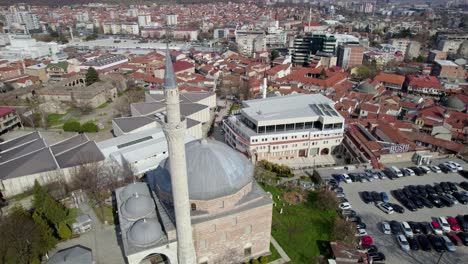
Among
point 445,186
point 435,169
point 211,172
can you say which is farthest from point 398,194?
point 211,172

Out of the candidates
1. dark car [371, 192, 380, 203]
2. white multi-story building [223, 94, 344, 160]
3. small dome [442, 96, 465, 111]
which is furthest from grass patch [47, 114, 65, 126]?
small dome [442, 96, 465, 111]

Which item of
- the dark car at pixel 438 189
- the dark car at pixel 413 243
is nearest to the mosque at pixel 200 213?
the dark car at pixel 413 243

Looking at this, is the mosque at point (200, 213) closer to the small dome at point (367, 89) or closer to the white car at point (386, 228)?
the white car at point (386, 228)

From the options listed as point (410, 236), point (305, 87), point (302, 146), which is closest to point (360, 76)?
point (305, 87)

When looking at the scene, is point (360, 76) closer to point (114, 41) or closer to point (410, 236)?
point (410, 236)

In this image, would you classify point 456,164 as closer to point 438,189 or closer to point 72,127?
point 438,189

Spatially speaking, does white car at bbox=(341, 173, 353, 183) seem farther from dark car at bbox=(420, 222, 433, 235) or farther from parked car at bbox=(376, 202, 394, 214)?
dark car at bbox=(420, 222, 433, 235)

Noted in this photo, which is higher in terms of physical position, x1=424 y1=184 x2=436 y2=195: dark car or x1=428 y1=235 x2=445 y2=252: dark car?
x1=424 y1=184 x2=436 y2=195: dark car
